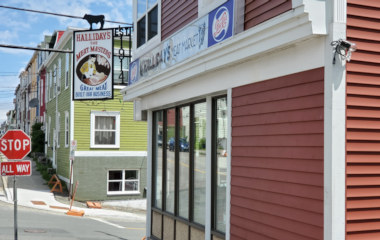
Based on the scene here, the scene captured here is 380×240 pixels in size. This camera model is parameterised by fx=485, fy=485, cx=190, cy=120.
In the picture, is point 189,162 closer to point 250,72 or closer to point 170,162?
point 170,162

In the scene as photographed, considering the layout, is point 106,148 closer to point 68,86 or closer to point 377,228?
point 68,86

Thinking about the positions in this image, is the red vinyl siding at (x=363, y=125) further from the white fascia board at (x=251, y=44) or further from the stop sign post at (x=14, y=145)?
the stop sign post at (x=14, y=145)

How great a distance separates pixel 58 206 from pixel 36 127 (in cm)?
1693

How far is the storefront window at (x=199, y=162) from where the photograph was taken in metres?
8.52

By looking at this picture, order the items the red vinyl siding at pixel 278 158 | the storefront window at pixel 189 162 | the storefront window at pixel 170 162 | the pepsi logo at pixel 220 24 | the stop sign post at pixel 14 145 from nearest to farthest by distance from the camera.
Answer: the red vinyl siding at pixel 278 158 < the pepsi logo at pixel 220 24 < the storefront window at pixel 189 162 < the storefront window at pixel 170 162 < the stop sign post at pixel 14 145

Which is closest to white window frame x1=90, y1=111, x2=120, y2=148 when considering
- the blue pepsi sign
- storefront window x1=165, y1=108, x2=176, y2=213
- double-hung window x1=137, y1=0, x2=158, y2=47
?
double-hung window x1=137, y1=0, x2=158, y2=47

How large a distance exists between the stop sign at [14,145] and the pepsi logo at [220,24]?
6.19 meters

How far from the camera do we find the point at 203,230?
8375mm

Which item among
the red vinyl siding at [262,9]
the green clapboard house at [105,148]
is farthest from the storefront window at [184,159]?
the green clapboard house at [105,148]

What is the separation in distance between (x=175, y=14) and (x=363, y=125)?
18.2 feet

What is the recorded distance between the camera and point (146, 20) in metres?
11.7

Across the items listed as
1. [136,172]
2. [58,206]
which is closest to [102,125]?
[136,172]

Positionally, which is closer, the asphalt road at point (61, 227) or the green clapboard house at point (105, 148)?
the asphalt road at point (61, 227)

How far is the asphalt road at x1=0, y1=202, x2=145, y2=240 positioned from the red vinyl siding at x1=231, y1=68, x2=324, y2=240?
332 inches
